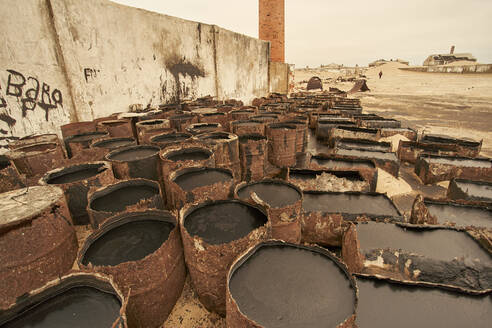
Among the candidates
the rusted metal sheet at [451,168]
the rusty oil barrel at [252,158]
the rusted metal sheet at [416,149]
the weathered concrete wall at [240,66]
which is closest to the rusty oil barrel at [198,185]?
the rusty oil barrel at [252,158]

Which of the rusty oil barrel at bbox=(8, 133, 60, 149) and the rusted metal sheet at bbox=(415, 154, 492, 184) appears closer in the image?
the rusty oil barrel at bbox=(8, 133, 60, 149)

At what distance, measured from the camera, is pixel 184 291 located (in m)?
1.90

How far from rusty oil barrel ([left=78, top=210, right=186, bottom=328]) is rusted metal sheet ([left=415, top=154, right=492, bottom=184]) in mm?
5018

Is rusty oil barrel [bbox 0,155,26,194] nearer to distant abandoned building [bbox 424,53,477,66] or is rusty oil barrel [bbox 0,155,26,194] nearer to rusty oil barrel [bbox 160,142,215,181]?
rusty oil barrel [bbox 160,142,215,181]

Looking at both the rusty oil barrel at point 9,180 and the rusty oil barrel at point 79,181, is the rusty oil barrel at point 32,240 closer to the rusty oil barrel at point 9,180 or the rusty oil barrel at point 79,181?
the rusty oil barrel at point 79,181

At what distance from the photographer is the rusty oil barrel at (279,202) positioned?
198cm

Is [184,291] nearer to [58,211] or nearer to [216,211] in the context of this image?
[216,211]

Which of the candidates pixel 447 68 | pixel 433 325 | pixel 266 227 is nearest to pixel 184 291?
pixel 266 227

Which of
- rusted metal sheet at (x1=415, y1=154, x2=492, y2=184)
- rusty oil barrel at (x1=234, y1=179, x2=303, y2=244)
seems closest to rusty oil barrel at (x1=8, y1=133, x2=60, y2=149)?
rusty oil barrel at (x1=234, y1=179, x2=303, y2=244)

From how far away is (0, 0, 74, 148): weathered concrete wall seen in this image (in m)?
4.22

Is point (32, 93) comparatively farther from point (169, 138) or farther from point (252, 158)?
point (252, 158)

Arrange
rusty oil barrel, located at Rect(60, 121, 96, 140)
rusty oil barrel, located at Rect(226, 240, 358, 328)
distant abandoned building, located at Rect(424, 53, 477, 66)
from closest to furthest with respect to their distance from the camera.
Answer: rusty oil barrel, located at Rect(226, 240, 358, 328), rusty oil barrel, located at Rect(60, 121, 96, 140), distant abandoned building, located at Rect(424, 53, 477, 66)

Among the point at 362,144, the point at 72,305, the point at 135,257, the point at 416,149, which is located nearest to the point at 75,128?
the point at 135,257

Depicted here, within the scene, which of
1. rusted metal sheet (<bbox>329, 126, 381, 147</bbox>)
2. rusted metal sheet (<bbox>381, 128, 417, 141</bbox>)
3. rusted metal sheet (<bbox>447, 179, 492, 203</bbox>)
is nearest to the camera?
rusted metal sheet (<bbox>447, 179, 492, 203</bbox>)
